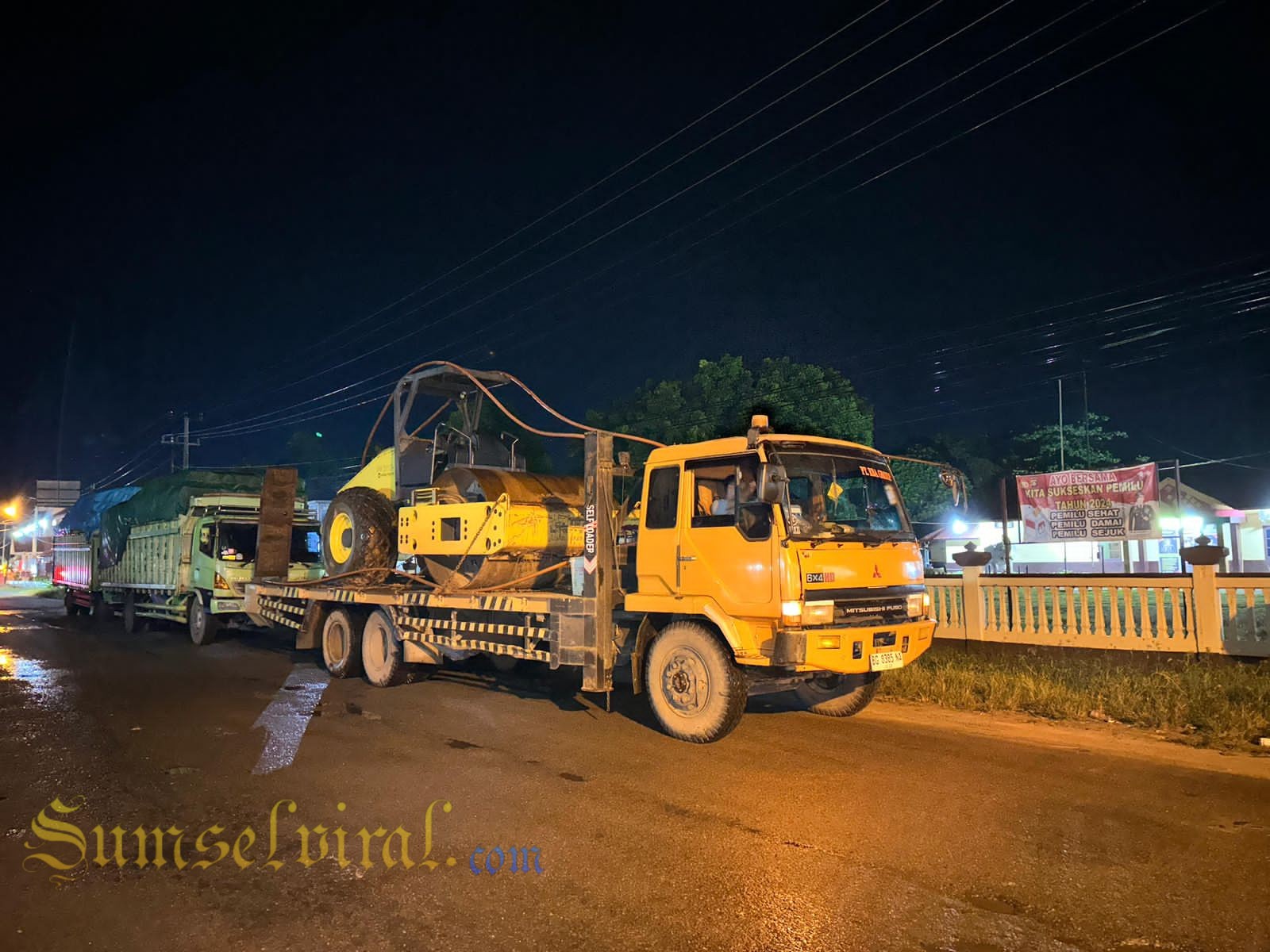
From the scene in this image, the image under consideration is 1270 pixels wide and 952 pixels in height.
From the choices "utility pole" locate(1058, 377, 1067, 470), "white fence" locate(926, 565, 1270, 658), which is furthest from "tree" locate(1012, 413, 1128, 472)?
"white fence" locate(926, 565, 1270, 658)

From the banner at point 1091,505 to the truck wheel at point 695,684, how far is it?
1254cm

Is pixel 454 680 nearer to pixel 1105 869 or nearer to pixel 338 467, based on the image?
pixel 1105 869

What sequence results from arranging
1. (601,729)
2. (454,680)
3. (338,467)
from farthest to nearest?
(338,467) < (454,680) < (601,729)

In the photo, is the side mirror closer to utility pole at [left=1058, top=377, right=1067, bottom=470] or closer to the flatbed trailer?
the flatbed trailer

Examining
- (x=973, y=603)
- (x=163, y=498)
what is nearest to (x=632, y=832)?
(x=973, y=603)

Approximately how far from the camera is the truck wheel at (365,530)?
37.0 ft

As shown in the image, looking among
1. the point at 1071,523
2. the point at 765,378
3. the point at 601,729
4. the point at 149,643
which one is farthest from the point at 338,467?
the point at 601,729

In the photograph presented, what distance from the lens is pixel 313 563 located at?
15.5 m

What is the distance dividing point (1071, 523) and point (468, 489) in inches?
517

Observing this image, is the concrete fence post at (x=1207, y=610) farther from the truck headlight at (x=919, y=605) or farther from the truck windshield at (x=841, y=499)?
the truck windshield at (x=841, y=499)

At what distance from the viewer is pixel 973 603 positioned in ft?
37.6

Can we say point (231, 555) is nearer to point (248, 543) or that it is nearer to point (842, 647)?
point (248, 543)

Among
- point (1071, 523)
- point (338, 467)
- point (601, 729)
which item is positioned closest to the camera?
point (601, 729)

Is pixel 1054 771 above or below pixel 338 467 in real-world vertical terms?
below
